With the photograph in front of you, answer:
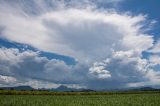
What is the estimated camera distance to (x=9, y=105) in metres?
37.0

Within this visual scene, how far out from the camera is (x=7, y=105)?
3694 cm

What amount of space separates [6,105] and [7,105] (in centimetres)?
16

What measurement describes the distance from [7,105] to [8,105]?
0.16m

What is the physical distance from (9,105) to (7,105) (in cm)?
33

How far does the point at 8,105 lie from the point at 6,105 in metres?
0.32

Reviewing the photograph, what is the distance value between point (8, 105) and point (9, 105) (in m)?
0.17

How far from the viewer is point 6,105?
121 feet

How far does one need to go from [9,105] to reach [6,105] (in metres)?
0.49
